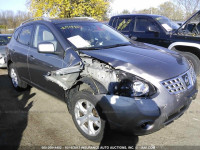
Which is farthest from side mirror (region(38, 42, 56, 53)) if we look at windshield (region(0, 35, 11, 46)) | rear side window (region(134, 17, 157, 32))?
windshield (region(0, 35, 11, 46))

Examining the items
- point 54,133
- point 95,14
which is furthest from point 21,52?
point 95,14

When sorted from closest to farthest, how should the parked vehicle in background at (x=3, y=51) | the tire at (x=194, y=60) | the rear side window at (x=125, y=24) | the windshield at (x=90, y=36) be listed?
the windshield at (x=90, y=36) < the tire at (x=194, y=60) < the rear side window at (x=125, y=24) < the parked vehicle in background at (x=3, y=51)

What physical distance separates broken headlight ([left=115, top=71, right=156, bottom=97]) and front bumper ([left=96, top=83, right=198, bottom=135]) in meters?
0.08

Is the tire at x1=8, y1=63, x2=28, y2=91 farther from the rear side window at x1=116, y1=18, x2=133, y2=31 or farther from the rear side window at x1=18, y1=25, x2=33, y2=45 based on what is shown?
the rear side window at x1=116, y1=18, x2=133, y2=31

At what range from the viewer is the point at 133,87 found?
7.68 ft

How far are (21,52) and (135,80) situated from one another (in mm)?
2832

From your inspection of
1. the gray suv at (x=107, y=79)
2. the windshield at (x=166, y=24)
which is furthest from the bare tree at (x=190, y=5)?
the gray suv at (x=107, y=79)

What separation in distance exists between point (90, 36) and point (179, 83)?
1787 mm

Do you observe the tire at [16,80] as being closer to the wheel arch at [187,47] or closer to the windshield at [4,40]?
the windshield at [4,40]

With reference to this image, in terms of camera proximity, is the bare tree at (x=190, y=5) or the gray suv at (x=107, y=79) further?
the bare tree at (x=190, y=5)

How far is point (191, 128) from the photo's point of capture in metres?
2.98

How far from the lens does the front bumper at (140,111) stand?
2.25 metres

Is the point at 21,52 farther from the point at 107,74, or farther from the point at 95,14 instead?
the point at 95,14

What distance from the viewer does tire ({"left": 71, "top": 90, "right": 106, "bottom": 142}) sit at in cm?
252
